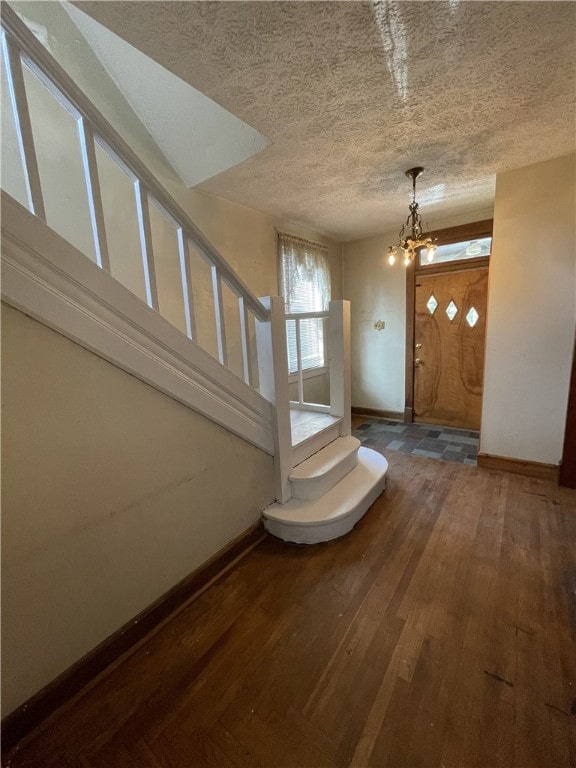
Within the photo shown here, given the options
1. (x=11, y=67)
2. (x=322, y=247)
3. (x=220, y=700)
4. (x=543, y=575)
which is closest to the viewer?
(x=11, y=67)

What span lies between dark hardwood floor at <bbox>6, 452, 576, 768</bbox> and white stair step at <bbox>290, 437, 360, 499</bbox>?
365 mm

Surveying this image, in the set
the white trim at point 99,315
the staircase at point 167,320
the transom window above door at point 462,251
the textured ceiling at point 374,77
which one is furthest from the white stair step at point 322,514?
the transom window above door at point 462,251

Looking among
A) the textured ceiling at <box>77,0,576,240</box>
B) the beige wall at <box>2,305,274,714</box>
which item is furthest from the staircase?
the textured ceiling at <box>77,0,576,240</box>

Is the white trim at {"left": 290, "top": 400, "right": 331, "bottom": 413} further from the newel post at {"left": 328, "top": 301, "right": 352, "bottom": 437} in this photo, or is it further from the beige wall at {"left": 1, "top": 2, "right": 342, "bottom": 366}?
the beige wall at {"left": 1, "top": 2, "right": 342, "bottom": 366}

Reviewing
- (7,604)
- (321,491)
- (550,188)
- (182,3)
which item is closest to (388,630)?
(321,491)

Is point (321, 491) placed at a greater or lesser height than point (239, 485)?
lesser

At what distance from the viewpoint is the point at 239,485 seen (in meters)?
1.81

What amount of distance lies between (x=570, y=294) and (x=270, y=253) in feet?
8.87

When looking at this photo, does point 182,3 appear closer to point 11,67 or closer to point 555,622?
point 11,67

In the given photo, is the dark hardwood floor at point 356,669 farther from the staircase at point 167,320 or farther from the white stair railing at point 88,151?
the white stair railing at point 88,151

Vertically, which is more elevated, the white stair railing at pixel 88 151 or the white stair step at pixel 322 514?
the white stair railing at pixel 88 151

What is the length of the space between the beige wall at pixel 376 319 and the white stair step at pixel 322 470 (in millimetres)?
2145

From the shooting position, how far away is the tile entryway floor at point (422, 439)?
3.19 m

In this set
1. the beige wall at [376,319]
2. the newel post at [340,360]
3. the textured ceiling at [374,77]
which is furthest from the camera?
the beige wall at [376,319]
